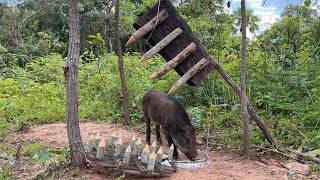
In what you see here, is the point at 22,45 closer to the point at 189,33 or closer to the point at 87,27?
the point at 87,27

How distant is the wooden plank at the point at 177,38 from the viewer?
7.57 metres

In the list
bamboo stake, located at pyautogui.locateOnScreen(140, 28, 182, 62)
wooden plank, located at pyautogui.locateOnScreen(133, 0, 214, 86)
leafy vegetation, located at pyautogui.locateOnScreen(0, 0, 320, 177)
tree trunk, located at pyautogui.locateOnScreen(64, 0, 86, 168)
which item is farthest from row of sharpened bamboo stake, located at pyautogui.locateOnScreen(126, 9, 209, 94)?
tree trunk, located at pyautogui.locateOnScreen(64, 0, 86, 168)

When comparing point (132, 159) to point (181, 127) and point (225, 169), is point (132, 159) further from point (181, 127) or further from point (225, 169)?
point (225, 169)

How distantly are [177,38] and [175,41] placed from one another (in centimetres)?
8

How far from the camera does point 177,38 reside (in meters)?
7.68

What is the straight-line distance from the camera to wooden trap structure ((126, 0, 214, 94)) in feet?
24.1

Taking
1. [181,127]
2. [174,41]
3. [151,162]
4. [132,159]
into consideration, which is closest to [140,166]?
[151,162]

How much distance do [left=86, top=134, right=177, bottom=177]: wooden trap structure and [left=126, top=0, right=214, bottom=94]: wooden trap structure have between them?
8.11 ft

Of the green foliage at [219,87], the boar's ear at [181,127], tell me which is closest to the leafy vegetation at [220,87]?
the green foliage at [219,87]

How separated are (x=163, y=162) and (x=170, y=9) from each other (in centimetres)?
365

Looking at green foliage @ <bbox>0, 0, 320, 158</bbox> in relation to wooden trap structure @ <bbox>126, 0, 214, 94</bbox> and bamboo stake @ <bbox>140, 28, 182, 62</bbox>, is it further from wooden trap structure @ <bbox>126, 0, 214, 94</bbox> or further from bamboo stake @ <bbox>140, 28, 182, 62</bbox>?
bamboo stake @ <bbox>140, 28, 182, 62</bbox>

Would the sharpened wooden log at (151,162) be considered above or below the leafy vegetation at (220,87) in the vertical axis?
below

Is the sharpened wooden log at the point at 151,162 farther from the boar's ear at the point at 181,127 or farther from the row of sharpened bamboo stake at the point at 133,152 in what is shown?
the boar's ear at the point at 181,127

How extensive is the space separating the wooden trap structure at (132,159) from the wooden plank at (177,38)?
110 inches
